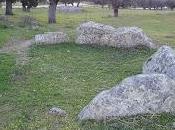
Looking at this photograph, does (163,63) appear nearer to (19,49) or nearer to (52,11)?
(19,49)

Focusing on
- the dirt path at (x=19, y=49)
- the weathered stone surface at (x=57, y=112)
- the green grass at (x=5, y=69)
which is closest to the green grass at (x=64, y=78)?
the weathered stone surface at (x=57, y=112)

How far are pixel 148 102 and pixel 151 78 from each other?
2.65 ft

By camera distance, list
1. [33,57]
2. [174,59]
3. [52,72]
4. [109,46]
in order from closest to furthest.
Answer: [174,59]
[52,72]
[33,57]
[109,46]

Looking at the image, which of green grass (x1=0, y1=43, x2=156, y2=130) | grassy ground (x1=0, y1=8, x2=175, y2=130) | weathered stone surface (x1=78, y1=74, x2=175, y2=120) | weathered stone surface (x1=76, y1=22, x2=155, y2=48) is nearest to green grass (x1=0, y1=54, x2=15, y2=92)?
grassy ground (x1=0, y1=8, x2=175, y2=130)

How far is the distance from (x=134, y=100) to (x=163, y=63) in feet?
15.5

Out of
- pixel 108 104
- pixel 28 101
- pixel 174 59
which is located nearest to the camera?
pixel 108 104

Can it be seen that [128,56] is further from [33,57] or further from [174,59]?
[174,59]

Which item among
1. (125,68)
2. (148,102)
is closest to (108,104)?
(148,102)

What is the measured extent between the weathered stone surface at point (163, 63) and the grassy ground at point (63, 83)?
1976mm

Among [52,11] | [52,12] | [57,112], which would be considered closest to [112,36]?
[57,112]

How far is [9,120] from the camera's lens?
15648 millimetres

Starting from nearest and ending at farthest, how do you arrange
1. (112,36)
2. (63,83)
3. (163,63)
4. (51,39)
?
1. (163,63)
2. (63,83)
3. (112,36)
4. (51,39)

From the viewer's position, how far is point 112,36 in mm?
33375

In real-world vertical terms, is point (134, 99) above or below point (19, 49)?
above
